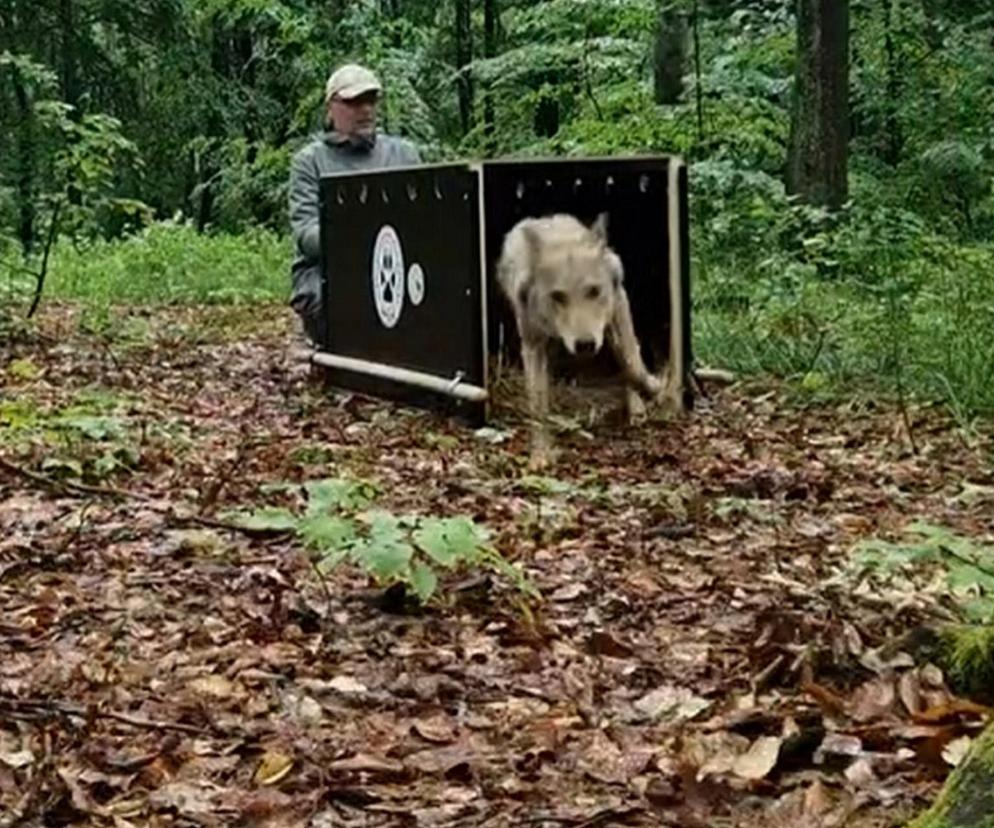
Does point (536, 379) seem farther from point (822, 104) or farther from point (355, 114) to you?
point (822, 104)

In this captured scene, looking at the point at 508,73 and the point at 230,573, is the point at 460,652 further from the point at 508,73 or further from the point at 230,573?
the point at 508,73

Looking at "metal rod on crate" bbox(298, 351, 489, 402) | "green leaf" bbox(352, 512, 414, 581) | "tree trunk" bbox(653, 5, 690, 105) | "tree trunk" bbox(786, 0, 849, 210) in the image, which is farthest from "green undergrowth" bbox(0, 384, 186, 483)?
"tree trunk" bbox(653, 5, 690, 105)

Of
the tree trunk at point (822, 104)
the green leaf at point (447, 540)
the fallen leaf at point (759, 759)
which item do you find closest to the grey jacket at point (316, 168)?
the tree trunk at point (822, 104)

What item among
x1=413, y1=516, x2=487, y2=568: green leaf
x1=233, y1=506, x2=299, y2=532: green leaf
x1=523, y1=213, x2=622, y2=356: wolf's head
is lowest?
x1=233, y1=506, x2=299, y2=532: green leaf

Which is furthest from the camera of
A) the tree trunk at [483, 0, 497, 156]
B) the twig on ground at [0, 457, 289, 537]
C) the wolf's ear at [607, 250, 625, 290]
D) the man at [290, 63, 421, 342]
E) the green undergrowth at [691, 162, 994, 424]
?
the tree trunk at [483, 0, 497, 156]

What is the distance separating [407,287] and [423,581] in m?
4.04

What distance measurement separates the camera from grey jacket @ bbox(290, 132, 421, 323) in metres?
8.65

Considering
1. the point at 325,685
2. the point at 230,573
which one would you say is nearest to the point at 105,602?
the point at 230,573

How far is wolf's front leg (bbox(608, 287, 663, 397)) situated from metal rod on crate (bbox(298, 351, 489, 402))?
575 millimetres

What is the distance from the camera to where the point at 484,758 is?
273 centimetres

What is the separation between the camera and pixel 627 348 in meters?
→ 6.73

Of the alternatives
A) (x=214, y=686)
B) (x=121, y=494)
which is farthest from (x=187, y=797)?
(x=121, y=494)

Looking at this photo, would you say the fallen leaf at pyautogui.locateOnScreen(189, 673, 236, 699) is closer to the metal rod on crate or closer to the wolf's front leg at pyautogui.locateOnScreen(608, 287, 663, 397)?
the metal rod on crate

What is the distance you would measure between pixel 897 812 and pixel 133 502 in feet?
9.60
